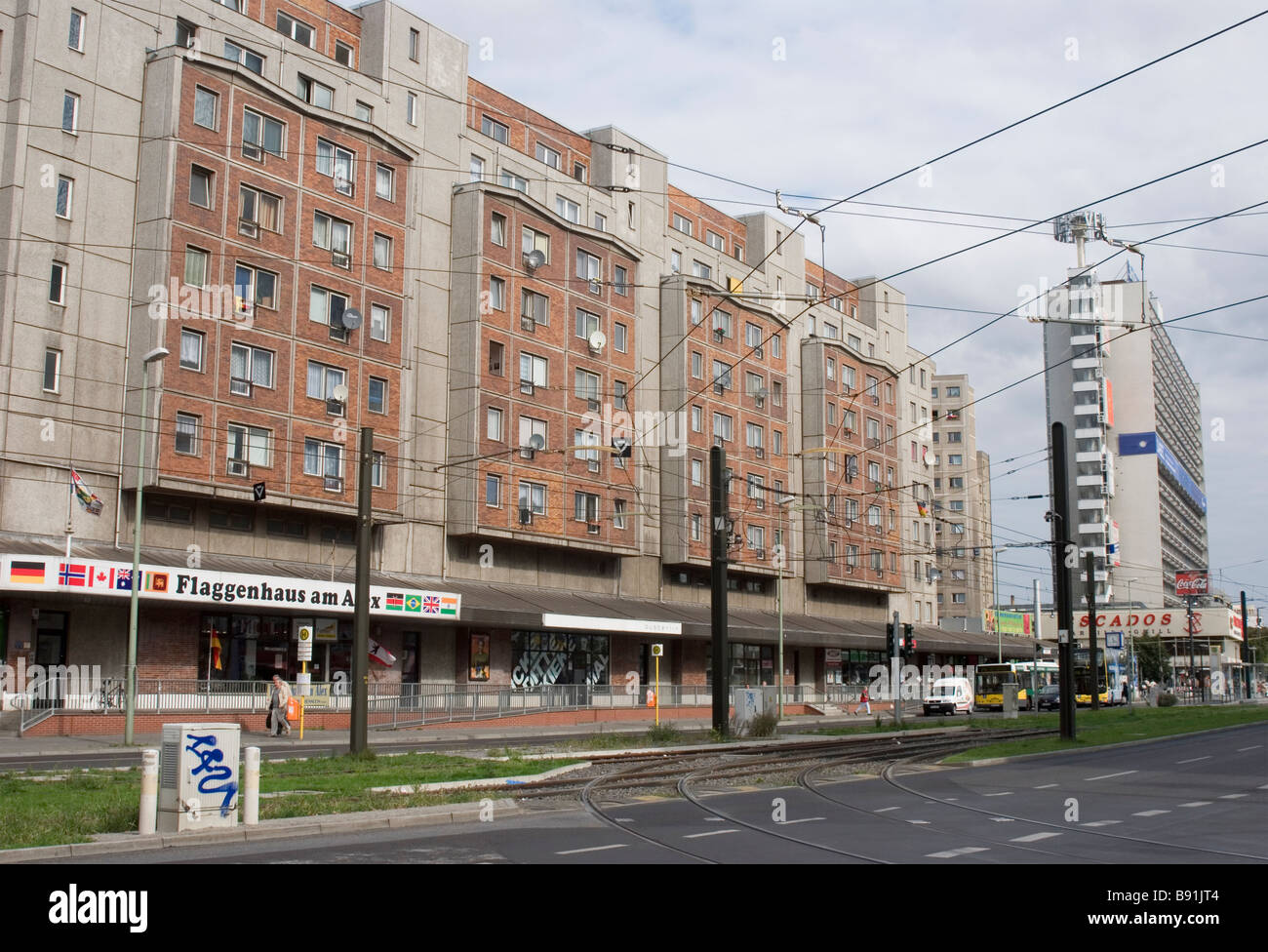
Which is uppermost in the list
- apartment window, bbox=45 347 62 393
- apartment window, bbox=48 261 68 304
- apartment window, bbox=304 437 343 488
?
apartment window, bbox=48 261 68 304

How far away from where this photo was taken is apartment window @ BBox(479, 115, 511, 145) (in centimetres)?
5350

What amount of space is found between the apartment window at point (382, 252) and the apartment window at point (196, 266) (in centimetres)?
731

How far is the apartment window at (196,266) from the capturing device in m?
38.5

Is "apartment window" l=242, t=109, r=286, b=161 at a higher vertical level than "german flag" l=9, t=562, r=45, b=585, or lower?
higher

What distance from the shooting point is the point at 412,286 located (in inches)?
1855

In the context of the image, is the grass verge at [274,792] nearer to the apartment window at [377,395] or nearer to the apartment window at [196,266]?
the apartment window at [196,266]

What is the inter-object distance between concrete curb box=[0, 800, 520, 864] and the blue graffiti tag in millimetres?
384

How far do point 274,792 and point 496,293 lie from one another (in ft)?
113

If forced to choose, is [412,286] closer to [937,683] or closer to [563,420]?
[563,420]

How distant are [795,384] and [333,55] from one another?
32.1 meters

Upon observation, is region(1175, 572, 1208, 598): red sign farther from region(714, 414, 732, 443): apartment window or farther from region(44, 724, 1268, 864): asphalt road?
region(44, 724, 1268, 864): asphalt road

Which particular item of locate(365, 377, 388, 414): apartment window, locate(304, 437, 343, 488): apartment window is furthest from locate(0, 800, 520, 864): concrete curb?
locate(365, 377, 388, 414): apartment window

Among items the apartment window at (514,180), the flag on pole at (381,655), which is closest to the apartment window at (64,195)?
the flag on pole at (381,655)
